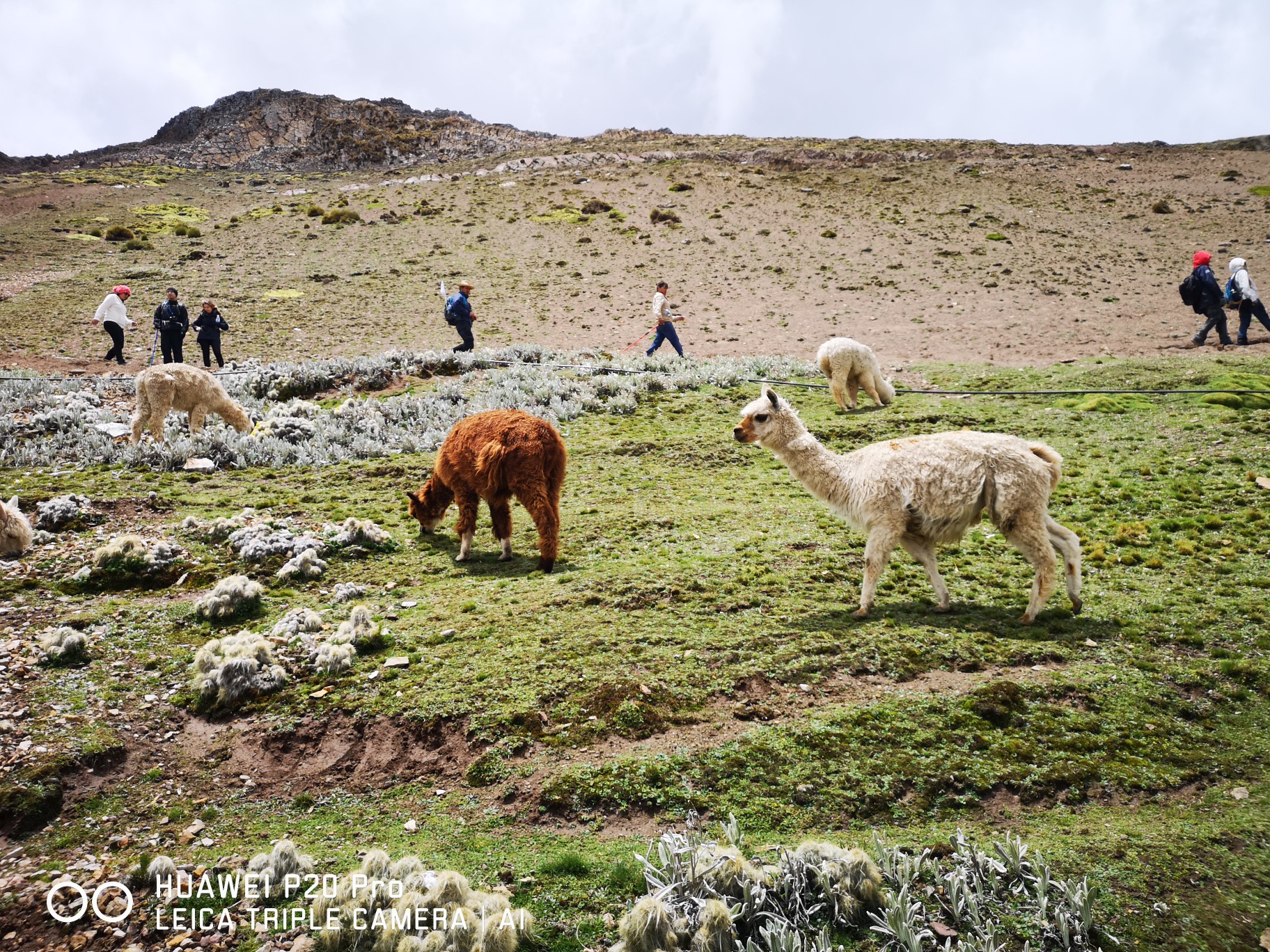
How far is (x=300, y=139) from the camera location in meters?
90.6

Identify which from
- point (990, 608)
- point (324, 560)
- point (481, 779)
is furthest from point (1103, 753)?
point (324, 560)

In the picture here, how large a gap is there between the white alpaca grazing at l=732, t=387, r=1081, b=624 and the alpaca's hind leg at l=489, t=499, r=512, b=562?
3824 mm

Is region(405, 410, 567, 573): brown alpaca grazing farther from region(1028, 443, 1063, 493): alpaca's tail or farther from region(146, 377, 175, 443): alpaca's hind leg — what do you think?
region(146, 377, 175, 443): alpaca's hind leg

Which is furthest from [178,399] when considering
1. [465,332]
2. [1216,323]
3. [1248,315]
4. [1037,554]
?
[1248,315]

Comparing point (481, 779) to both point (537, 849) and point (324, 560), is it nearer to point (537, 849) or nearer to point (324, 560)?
point (537, 849)

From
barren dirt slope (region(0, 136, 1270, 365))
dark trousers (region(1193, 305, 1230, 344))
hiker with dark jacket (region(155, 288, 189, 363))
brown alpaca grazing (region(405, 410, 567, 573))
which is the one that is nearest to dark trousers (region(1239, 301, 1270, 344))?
dark trousers (region(1193, 305, 1230, 344))

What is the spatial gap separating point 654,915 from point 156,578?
23.5 feet

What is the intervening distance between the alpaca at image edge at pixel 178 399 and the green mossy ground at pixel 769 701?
434cm

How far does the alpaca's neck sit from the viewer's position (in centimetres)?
711

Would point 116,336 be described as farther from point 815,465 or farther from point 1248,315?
point 1248,315

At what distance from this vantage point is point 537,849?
4.02m

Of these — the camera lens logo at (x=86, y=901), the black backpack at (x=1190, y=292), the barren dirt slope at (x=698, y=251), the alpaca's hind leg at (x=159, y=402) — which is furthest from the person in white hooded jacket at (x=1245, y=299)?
the alpaca's hind leg at (x=159, y=402)

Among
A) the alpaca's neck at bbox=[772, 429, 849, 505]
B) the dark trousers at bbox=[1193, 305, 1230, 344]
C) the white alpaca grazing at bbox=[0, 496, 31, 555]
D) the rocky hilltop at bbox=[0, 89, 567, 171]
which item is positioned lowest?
the white alpaca grazing at bbox=[0, 496, 31, 555]

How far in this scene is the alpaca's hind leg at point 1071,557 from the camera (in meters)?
6.39
